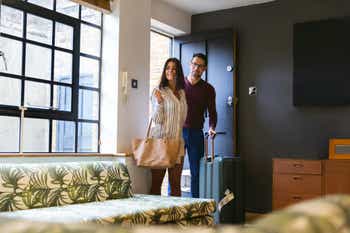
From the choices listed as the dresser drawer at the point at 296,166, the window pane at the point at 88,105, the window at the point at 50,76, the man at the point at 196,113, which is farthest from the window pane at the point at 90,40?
the dresser drawer at the point at 296,166

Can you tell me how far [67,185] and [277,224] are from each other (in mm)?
2805

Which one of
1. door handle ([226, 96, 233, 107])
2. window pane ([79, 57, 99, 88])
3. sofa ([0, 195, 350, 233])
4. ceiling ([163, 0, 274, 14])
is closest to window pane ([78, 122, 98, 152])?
window pane ([79, 57, 99, 88])

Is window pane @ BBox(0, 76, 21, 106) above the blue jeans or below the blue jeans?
above

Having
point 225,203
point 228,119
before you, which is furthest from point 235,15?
point 225,203

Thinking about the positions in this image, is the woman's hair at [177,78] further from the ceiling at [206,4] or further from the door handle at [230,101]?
the ceiling at [206,4]

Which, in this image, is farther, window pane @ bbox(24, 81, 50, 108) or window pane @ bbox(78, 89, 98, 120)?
window pane @ bbox(78, 89, 98, 120)

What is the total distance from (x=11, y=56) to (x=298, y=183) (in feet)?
9.19

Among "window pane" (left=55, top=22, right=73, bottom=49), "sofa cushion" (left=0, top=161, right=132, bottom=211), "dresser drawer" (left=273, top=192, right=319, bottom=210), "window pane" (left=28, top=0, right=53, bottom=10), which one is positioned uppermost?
"window pane" (left=28, top=0, right=53, bottom=10)

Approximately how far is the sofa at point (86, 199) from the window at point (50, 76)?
506 mm

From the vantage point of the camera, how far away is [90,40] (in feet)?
13.6

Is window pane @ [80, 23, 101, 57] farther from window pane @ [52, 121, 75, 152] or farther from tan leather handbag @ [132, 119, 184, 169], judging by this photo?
tan leather handbag @ [132, 119, 184, 169]

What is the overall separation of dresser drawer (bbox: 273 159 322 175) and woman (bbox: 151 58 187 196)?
3.55 ft

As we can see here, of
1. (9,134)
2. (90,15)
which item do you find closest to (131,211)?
(9,134)

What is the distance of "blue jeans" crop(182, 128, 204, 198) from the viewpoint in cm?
435
